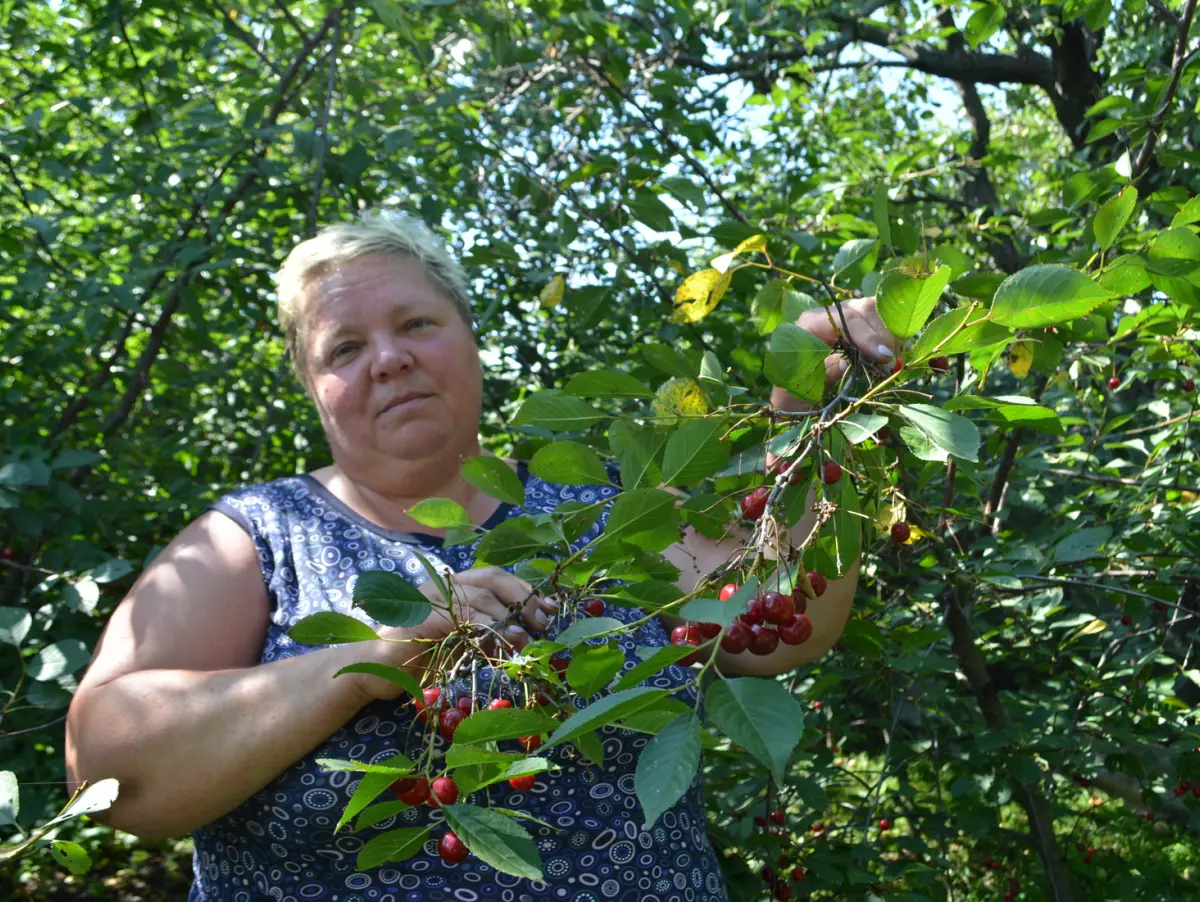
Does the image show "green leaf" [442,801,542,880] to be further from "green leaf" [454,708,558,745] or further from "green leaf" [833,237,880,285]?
"green leaf" [833,237,880,285]

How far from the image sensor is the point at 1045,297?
883 millimetres

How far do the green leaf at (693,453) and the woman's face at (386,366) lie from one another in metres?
1.06

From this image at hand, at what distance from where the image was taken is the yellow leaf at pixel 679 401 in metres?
1.12

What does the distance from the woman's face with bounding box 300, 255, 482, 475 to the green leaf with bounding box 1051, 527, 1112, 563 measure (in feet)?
3.72

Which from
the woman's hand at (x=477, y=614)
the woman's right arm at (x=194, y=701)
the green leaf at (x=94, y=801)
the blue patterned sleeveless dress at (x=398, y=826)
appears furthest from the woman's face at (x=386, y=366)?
the green leaf at (x=94, y=801)

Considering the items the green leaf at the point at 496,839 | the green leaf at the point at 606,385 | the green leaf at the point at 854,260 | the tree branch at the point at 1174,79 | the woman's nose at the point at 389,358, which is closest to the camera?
the green leaf at the point at 496,839

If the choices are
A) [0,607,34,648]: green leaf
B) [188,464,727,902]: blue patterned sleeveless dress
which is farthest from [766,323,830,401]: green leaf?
[0,607,34,648]: green leaf

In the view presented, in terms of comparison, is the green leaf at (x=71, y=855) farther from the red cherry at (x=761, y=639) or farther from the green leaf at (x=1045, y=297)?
the green leaf at (x=1045, y=297)

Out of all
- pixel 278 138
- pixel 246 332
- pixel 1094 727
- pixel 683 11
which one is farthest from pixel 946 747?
pixel 246 332

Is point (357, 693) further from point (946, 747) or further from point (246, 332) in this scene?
point (246, 332)

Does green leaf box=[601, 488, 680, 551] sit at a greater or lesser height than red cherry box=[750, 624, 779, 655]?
greater

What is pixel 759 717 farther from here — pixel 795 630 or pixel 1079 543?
pixel 1079 543

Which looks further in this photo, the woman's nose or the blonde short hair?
the blonde short hair

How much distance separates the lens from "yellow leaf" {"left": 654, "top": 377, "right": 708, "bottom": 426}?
1.12 meters
